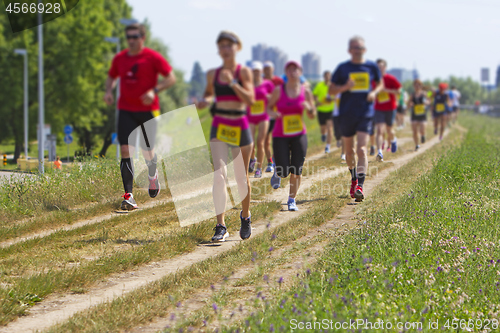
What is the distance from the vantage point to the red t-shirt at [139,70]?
6.82 meters

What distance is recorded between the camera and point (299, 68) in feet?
25.6

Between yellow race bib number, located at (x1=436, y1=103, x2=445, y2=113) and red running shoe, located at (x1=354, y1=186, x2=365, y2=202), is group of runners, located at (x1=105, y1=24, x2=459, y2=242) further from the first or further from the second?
yellow race bib number, located at (x1=436, y1=103, x2=445, y2=113)

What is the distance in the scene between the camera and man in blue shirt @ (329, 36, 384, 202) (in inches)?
337

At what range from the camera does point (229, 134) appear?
20.2 ft

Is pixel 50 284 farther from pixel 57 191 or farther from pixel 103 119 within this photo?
pixel 103 119

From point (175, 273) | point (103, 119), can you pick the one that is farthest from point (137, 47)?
point (103, 119)

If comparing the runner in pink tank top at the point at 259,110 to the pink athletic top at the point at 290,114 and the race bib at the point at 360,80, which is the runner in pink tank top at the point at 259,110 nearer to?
the race bib at the point at 360,80

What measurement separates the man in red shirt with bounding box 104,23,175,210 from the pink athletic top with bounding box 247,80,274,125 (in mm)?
3586

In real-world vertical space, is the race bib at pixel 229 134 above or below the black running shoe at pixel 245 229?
above

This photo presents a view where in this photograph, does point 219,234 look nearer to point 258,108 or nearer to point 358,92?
point 358,92

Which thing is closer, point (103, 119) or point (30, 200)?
point (30, 200)

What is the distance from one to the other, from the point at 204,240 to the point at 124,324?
2621 mm
